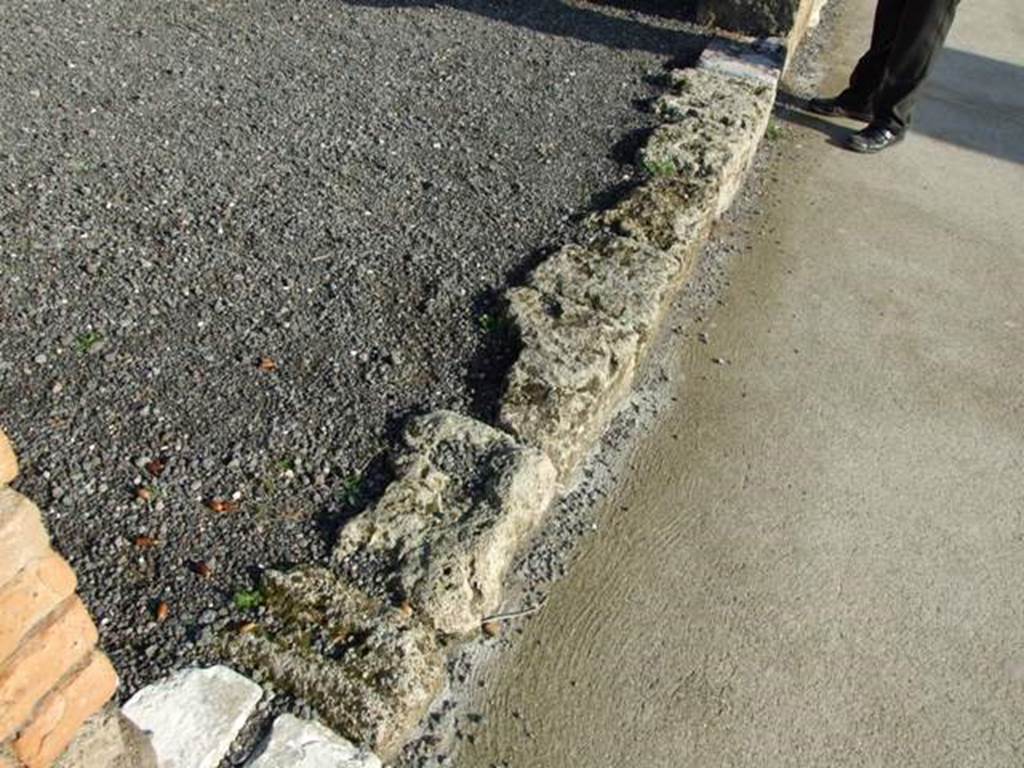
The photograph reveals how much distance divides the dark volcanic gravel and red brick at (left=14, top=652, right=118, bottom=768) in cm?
41

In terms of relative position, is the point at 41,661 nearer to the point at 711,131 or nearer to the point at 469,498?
the point at 469,498

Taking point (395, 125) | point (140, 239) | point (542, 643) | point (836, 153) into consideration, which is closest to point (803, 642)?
point (542, 643)

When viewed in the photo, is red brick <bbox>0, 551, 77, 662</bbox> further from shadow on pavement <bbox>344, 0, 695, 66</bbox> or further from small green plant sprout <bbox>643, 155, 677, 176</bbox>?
shadow on pavement <bbox>344, 0, 695, 66</bbox>

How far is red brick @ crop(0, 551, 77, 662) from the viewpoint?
1.56 meters

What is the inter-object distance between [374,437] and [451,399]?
31cm

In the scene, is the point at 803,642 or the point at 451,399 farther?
the point at 451,399

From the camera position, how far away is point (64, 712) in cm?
174

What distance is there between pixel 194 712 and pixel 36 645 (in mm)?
595

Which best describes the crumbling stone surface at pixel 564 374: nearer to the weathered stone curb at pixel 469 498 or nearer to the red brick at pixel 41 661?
the weathered stone curb at pixel 469 498

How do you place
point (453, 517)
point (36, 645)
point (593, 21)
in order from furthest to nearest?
point (593, 21), point (453, 517), point (36, 645)

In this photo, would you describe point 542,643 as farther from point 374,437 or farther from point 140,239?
point 140,239

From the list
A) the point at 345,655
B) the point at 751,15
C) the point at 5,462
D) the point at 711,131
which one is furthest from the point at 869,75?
the point at 5,462

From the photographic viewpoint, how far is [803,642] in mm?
2723

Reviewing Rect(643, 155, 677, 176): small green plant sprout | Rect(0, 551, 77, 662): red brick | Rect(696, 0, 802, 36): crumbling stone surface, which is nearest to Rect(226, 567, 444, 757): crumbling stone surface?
Rect(0, 551, 77, 662): red brick
